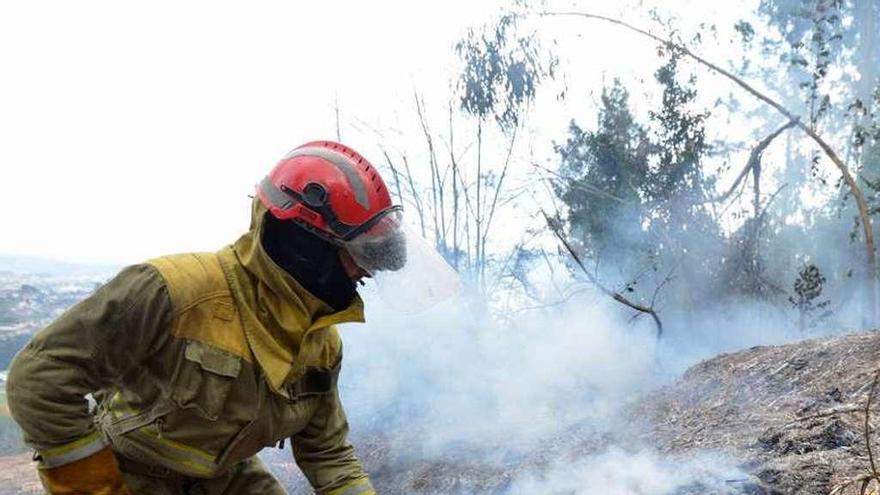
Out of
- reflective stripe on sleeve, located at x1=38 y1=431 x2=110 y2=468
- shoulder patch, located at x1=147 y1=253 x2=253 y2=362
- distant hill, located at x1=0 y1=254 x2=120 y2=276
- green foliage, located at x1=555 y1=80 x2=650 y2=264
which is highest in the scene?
green foliage, located at x1=555 y1=80 x2=650 y2=264

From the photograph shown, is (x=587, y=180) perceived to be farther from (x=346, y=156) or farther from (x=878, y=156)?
(x=346, y=156)

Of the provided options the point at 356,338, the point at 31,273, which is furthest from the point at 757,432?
the point at 31,273

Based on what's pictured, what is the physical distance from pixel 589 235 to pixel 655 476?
34.3 feet

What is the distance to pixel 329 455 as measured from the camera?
2.38 m

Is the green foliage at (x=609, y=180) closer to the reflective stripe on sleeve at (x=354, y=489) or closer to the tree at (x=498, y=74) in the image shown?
the tree at (x=498, y=74)

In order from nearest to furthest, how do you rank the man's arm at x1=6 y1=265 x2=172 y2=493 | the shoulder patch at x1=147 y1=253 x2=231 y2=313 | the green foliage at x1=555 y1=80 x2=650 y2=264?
1. the man's arm at x1=6 y1=265 x2=172 y2=493
2. the shoulder patch at x1=147 y1=253 x2=231 y2=313
3. the green foliage at x1=555 y1=80 x2=650 y2=264

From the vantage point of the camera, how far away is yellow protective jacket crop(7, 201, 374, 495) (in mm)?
1684

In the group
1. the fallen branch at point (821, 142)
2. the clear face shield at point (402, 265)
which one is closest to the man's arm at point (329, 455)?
the clear face shield at point (402, 265)

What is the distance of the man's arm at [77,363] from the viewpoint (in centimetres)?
167

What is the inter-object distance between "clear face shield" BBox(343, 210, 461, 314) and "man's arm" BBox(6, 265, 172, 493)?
1.95 ft

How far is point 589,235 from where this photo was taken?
47.4 feet

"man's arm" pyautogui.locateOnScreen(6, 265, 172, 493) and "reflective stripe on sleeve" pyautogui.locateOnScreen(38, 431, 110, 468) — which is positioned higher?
"man's arm" pyautogui.locateOnScreen(6, 265, 172, 493)

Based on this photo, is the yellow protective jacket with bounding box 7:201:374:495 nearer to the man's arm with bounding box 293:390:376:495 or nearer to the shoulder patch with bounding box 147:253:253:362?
the shoulder patch with bounding box 147:253:253:362

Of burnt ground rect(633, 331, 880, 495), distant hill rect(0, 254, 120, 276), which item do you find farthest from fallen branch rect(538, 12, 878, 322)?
distant hill rect(0, 254, 120, 276)
